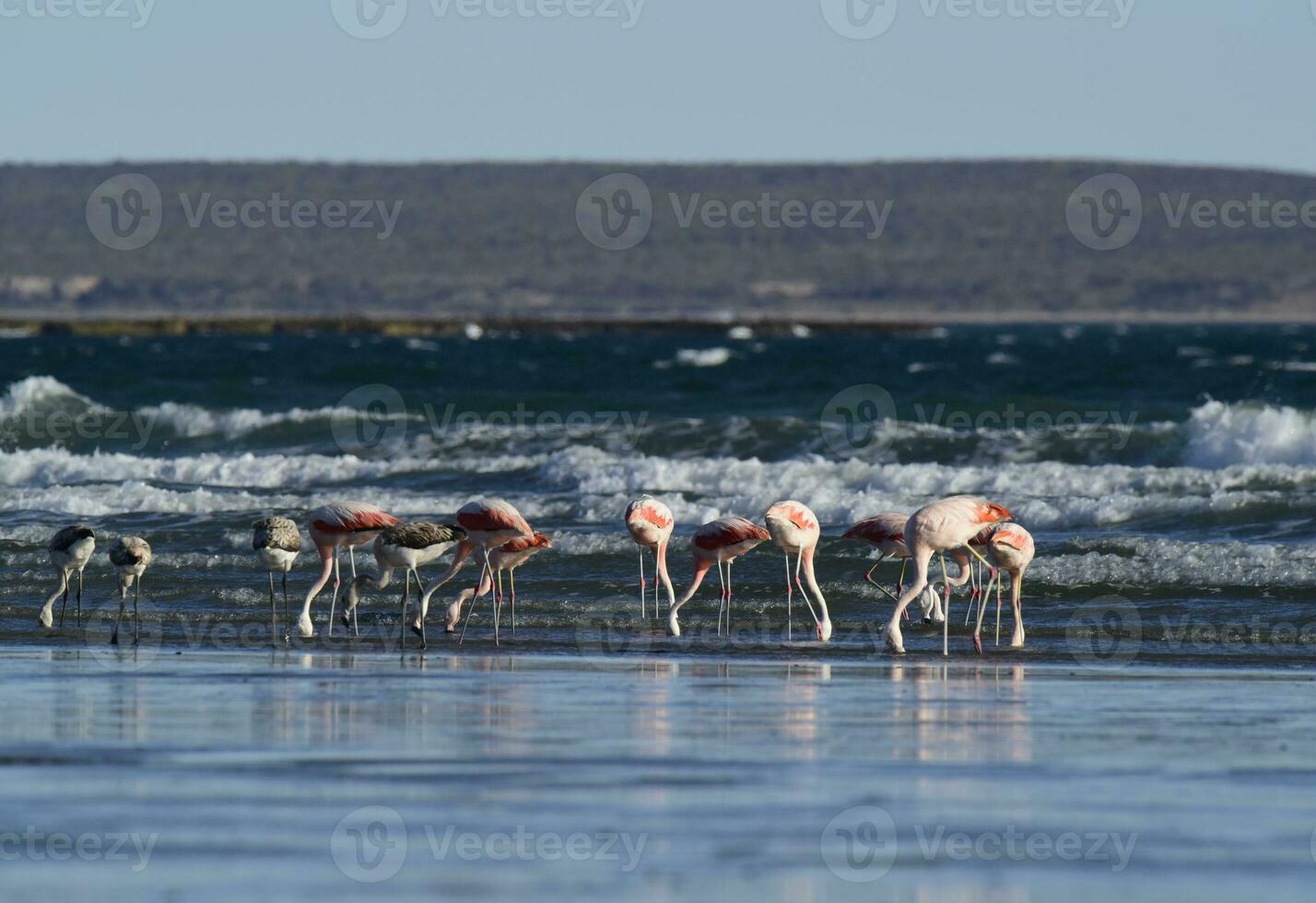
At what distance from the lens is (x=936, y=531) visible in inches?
595

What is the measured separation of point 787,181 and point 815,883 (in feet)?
501

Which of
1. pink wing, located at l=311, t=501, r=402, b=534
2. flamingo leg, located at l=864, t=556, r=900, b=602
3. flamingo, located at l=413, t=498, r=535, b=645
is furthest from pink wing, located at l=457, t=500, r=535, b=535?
flamingo leg, located at l=864, t=556, r=900, b=602

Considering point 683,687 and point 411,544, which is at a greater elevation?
point 411,544

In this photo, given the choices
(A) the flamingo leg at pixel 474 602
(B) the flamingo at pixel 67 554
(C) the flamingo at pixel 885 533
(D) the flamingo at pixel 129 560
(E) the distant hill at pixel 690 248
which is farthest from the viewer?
(E) the distant hill at pixel 690 248

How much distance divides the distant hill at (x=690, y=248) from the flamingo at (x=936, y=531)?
13939 cm

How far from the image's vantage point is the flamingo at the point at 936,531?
1509 centimetres

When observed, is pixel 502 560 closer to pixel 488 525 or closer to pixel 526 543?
pixel 526 543

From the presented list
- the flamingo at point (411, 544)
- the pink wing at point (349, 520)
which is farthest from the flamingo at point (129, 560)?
the flamingo at point (411, 544)

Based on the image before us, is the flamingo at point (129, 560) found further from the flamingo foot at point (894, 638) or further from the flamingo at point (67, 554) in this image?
the flamingo foot at point (894, 638)

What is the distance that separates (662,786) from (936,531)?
6.77 m

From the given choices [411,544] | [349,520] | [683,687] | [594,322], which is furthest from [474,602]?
[594,322]

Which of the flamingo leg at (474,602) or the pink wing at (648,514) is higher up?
the pink wing at (648,514)

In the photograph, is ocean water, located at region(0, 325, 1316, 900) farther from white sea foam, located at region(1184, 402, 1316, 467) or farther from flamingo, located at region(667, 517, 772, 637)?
flamingo, located at region(667, 517, 772, 637)

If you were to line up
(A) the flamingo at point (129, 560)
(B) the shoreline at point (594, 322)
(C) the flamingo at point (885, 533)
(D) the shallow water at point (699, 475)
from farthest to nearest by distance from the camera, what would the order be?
(B) the shoreline at point (594, 322)
(D) the shallow water at point (699, 475)
(C) the flamingo at point (885, 533)
(A) the flamingo at point (129, 560)
